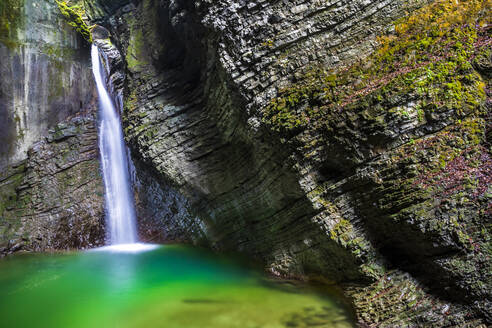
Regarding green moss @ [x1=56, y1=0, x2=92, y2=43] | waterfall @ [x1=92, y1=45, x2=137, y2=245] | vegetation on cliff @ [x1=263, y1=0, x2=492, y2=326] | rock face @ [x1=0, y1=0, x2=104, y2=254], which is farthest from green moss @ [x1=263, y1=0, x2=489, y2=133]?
green moss @ [x1=56, y1=0, x2=92, y2=43]

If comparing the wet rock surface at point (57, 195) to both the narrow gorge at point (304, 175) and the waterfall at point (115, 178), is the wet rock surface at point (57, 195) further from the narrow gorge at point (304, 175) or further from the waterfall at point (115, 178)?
the narrow gorge at point (304, 175)

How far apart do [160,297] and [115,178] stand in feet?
33.3

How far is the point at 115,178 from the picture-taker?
15461 millimetres

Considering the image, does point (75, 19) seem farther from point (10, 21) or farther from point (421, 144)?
point (421, 144)

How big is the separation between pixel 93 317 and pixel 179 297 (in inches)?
70.6

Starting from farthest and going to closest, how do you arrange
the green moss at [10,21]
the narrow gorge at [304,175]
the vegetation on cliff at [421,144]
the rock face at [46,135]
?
the green moss at [10,21] → the rock face at [46,135] → the narrow gorge at [304,175] → the vegetation on cliff at [421,144]

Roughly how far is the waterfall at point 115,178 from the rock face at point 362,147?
6.83m

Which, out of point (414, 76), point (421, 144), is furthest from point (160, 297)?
point (414, 76)

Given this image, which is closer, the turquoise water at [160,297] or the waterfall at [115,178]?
the turquoise water at [160,297]

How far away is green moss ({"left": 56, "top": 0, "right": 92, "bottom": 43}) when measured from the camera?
62.1 ft

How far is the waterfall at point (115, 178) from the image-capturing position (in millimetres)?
14523

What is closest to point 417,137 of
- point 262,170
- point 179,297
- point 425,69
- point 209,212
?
point 425,69

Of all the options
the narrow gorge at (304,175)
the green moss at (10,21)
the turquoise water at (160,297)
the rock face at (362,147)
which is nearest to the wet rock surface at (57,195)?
the narrow gorge at (304,175)

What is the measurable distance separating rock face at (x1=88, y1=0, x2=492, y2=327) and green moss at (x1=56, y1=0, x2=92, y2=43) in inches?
529
